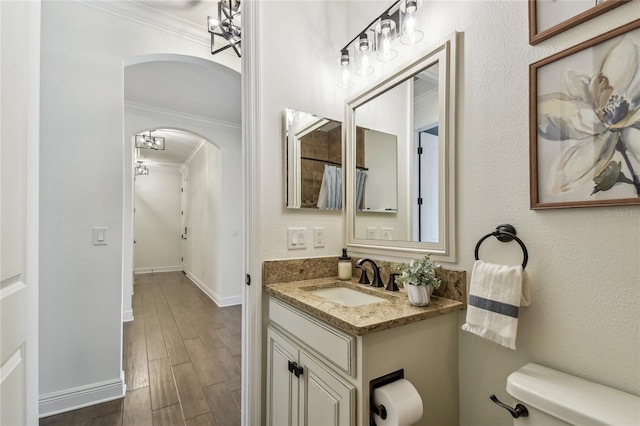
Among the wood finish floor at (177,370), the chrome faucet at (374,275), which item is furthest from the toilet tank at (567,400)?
the wood finish floor at (177,370)

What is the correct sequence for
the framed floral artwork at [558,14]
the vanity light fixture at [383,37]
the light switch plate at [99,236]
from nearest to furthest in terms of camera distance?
the framed floral artwork at [558,14] → the vanity light fixture at [383,37] → the light switch plate at [99,236]

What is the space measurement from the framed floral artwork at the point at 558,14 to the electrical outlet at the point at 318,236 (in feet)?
4.03

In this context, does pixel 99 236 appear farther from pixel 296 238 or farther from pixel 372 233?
pixel 372 233

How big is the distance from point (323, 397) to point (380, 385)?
227 mm

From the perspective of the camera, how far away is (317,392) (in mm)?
1080

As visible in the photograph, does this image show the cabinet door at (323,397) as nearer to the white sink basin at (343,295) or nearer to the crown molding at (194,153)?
the white sink basin at (343,295)

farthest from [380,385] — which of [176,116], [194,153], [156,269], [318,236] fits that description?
[156,269]

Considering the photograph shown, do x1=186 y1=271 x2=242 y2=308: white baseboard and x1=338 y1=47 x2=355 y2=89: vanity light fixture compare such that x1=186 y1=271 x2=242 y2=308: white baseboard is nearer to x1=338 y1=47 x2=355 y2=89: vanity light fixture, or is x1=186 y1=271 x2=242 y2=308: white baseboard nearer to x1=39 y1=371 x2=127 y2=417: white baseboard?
x1=39 y1=371 x2=127 y2=417: white baseboard

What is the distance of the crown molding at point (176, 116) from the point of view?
360 centimetres

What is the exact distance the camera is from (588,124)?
84 cm

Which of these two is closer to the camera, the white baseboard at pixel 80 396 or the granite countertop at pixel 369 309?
the granite countertop at pixel 369 309

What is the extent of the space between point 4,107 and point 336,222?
4.68 feet

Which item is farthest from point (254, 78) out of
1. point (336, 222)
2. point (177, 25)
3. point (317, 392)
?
point (317, 392)

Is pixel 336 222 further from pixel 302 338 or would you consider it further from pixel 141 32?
pixel 141 32
